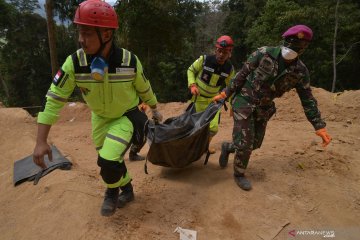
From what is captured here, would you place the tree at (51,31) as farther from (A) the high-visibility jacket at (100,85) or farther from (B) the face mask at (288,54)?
(B) the face mask at (288,54)

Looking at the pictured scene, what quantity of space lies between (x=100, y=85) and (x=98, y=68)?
9.5 inches

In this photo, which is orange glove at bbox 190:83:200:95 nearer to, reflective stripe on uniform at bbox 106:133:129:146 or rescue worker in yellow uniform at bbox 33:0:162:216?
rescue worker in yellow uniform at bbox 33:0:162:216

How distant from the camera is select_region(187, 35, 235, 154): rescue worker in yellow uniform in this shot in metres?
4.86

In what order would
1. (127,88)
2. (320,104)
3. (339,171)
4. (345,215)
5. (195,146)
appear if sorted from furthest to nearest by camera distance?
(320,104)
(339,171)
(195,146)
(345,215)
(127,88)

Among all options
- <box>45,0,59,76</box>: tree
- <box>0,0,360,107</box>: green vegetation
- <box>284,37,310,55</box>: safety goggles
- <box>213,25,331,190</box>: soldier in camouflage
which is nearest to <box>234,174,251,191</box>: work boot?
<box>213,25,331,190</box>: soldier in camouflage

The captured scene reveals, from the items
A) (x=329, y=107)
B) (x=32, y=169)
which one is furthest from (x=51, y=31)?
(x=329, y=107)

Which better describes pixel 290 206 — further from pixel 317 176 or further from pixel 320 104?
pixel 320 104

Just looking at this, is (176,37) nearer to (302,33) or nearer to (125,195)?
(302,33)

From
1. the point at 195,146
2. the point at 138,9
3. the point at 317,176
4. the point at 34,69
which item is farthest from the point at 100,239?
the point at 34,69

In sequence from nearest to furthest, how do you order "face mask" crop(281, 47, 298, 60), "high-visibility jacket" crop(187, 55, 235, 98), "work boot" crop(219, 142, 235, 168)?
"face mask" crop(281, 47, 298, 60), "work boot" crop(219, 142, 235, 168), "high-visibility jacket" crop(187, 55, 235, 98)

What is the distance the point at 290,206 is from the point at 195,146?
128 centimetres

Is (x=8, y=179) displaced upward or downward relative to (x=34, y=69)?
upward

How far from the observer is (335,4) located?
18.0 m

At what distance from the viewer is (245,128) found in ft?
12.0
